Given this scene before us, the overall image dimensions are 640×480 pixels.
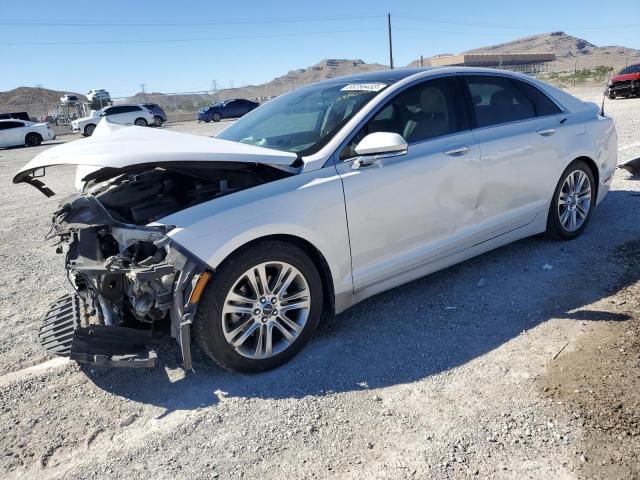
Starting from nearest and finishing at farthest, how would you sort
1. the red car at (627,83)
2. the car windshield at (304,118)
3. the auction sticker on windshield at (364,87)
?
1. the car windshield at (304,118)
2. the auction sticker on windshield at (364,87)
3. the red car at (627,83)

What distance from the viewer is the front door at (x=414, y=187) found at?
3404 millimetres

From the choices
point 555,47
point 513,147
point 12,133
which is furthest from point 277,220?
point 555,47

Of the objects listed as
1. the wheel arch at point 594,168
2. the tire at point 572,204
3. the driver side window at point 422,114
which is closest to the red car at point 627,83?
the wheel arch at point 594,168

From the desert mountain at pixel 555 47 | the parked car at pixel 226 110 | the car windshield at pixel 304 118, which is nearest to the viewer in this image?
the car windshield at pixel 304 118

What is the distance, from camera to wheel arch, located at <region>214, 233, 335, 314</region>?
304cm

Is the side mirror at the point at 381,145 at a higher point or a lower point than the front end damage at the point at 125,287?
higher

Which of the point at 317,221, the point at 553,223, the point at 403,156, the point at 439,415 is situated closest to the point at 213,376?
the point at 317,221

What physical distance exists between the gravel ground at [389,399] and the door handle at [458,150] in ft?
3.57

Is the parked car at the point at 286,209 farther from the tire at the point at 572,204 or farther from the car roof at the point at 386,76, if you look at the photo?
the tire at the point at 572,204

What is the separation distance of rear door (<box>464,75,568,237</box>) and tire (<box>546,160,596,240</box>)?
173 millimetres

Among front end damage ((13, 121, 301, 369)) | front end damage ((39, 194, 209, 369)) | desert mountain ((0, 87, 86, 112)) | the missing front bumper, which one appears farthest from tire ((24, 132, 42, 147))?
desert mountain ((0, 87, 86, 112))

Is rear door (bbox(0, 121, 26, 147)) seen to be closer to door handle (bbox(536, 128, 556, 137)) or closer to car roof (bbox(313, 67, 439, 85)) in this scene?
car roof (bbox(313, 67, 439, 85))

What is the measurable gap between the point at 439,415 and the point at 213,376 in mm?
1350

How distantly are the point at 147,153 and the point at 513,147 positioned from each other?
288cm
